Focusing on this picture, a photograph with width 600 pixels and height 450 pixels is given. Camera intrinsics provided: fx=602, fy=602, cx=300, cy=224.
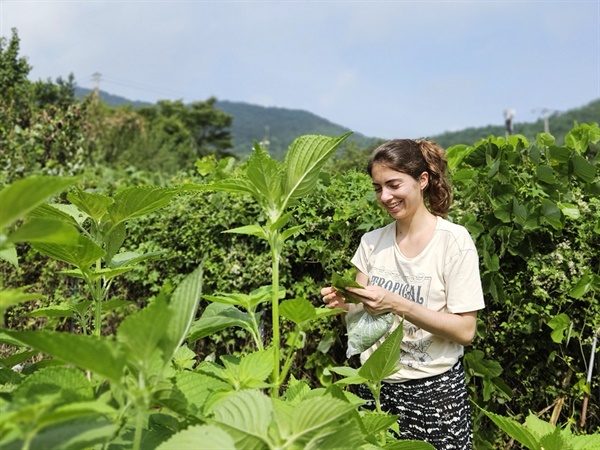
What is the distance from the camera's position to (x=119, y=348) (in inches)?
22.0

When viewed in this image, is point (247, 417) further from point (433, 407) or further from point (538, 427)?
point (433, 407)

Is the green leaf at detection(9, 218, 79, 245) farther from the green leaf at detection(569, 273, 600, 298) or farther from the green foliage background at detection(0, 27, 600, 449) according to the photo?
the green leaf at detection(569, 273, 600, 298)

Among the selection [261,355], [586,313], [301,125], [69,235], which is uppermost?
[301,125]

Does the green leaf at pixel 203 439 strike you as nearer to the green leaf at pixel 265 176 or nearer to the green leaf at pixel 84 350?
the green leaf at pixel 84 350

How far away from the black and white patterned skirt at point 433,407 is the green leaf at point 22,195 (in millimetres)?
1834

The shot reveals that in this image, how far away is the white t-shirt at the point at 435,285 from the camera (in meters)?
2.13

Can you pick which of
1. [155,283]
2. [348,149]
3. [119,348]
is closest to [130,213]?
[119,348]

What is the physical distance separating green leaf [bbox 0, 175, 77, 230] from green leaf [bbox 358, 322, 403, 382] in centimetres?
53

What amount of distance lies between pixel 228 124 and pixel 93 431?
71.1 metres

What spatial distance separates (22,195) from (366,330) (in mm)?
1259

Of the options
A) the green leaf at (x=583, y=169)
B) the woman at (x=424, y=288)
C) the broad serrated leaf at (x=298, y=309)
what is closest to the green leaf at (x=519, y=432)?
the broad serrated leaf at (x=298, y=309)

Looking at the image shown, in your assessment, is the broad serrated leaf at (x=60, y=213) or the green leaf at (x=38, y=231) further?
the broad serrated leaf at (x=60, y=213)

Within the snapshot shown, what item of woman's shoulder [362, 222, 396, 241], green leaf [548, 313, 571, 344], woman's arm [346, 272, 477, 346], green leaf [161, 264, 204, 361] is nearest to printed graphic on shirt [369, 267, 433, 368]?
woman's arm [346, 272, 477, 346]

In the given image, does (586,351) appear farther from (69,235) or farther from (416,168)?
(69,235)
